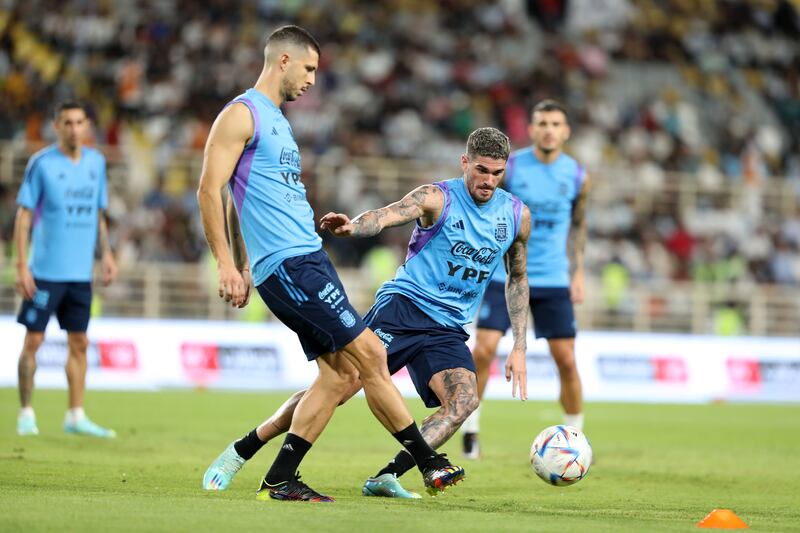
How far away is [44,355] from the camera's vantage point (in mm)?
18625

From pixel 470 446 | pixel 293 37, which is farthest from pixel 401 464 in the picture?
pixel 470 446

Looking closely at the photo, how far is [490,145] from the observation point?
313 inches

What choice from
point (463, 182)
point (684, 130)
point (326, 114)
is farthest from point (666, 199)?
point (463, 182)

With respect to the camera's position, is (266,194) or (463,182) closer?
(266,194)

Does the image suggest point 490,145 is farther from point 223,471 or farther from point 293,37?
point 223,471

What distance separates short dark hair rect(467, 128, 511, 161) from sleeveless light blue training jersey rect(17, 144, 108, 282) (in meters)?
5.20

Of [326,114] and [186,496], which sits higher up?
[326,114]

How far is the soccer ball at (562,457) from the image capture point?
811cm

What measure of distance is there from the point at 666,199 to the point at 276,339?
9.96 meters

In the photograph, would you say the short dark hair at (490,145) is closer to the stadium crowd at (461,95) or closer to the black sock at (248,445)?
the black sock at (248,445)

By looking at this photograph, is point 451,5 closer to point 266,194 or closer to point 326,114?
point 326,114

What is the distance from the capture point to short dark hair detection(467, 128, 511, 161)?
7.96 m

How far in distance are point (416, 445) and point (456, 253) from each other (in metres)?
1.38

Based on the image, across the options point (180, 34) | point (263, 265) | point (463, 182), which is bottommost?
point (263, 265)
